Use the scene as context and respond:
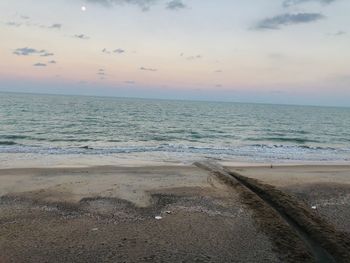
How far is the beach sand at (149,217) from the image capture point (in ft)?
23.0

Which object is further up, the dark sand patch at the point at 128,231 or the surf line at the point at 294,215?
the surf line at the point at 294,215

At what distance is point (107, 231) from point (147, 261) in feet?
5.62

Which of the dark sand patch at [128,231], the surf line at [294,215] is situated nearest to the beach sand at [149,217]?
the dark sand patch at [128,231]

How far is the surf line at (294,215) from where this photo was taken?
7106 mm

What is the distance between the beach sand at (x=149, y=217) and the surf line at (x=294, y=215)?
25 centimetres

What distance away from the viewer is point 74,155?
68.1 feet

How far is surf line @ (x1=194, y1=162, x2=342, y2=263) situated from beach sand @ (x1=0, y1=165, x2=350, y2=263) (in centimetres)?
25

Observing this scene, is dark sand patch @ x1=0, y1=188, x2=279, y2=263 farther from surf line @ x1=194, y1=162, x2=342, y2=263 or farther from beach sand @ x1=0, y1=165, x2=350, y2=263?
surf line @ x1=194, y1=162, x2=342, y2=263

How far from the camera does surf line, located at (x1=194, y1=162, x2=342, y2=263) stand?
280 inches

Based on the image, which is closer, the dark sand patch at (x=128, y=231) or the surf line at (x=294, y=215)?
the dark sand patch at (x=128, y=231)

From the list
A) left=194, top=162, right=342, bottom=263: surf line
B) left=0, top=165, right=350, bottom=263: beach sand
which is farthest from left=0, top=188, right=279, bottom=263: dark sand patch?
left=194, top=162, right=342, bottom=263: surf line

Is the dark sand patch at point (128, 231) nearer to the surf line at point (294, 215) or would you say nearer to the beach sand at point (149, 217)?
the beach sand at point (149, 217)

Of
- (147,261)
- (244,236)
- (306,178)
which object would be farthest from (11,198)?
(306,178)

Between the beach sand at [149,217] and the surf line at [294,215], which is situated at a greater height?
the surf line at [294,215]
